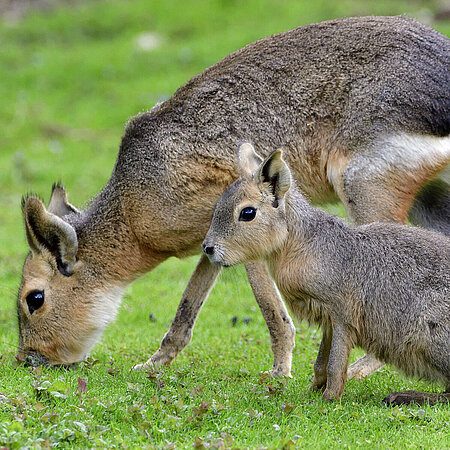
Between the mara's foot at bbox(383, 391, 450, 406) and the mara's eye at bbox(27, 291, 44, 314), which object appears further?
the mara's eye at bbox(27, 291, 44, 314)

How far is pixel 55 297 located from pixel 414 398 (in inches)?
116

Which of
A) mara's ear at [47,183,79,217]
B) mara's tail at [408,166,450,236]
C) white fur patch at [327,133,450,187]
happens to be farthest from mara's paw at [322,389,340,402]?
mara's ear at [47,183,79,217]

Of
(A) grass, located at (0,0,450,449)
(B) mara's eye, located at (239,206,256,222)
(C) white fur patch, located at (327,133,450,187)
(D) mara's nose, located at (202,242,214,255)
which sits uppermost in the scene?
(C) white fur patch, located at (327,133,450,187)

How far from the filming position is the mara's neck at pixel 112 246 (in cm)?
695

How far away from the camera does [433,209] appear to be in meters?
7.16

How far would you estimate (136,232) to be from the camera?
22.6ft

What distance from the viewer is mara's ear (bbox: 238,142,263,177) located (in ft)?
20.8

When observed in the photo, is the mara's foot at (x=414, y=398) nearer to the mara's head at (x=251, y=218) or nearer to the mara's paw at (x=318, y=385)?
the mara's paw at (x=318, y=385)

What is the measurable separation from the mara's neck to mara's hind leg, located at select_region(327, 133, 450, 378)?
1717 millimetres

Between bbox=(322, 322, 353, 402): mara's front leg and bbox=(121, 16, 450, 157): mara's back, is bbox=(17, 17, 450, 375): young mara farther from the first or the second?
bbox=(322, 322, 353, 402): mara's front leg

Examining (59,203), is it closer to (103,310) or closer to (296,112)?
(103,310)


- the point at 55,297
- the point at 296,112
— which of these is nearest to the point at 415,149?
the point at 296,112

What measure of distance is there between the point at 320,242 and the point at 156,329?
10.7 ft

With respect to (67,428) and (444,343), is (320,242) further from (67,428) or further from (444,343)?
(67,428)
